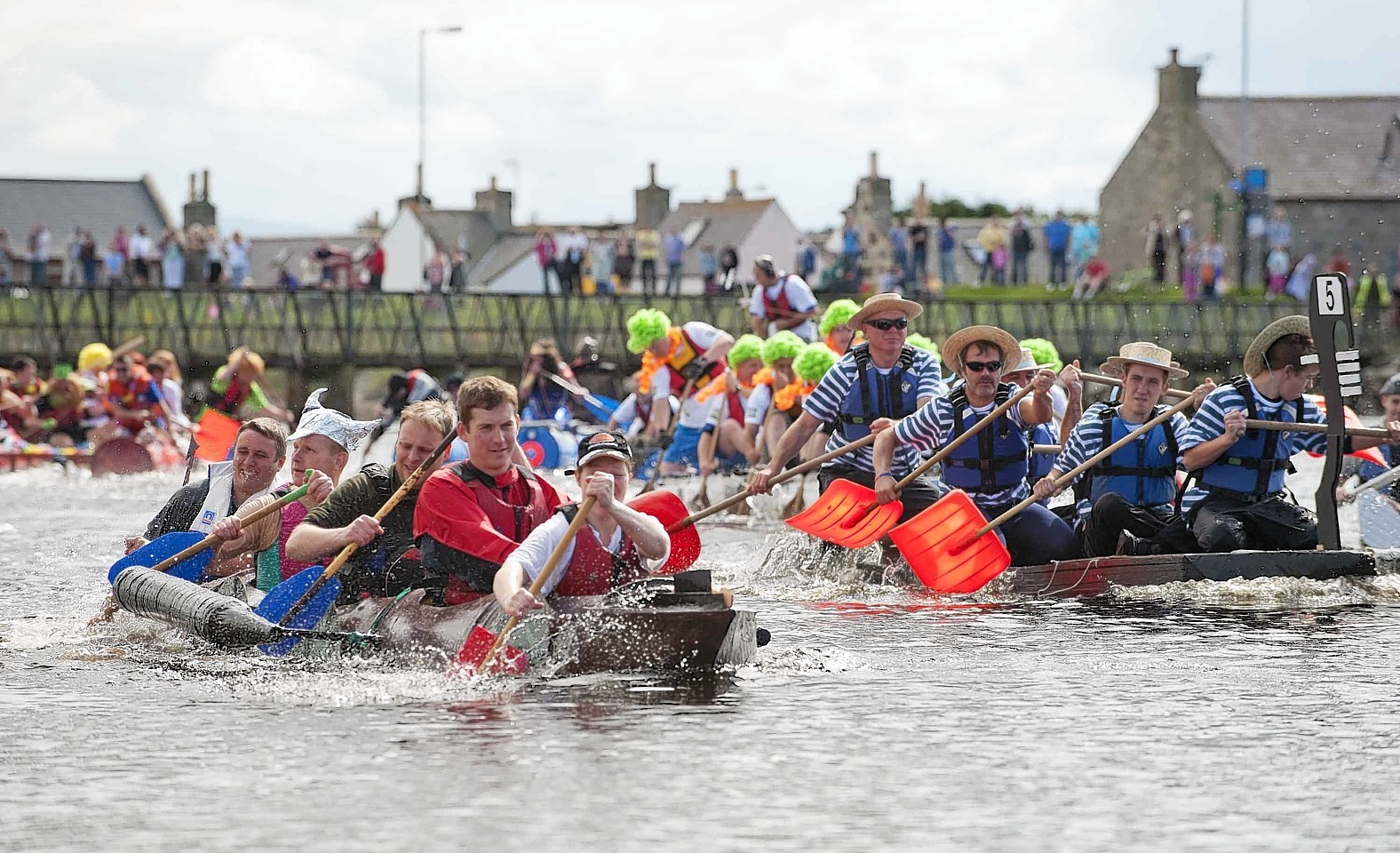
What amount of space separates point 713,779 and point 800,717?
115cm

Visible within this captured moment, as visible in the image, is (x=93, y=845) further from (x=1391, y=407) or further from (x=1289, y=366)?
(x=1391, y=407)

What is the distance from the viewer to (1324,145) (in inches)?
2340

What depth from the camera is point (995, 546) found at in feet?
39.6

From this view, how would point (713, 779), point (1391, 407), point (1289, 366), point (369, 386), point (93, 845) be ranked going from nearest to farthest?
1. point (93, 845)
2. point (713, 779)
3. point (1289, 366)
4. point (1391, 407)
5. point (369, 386)

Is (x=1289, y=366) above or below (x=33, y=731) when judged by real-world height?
above

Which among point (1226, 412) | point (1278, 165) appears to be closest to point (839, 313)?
point (1226, 412)

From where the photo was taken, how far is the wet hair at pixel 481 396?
351 inches

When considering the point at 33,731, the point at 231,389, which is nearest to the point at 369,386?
the point at 231,389

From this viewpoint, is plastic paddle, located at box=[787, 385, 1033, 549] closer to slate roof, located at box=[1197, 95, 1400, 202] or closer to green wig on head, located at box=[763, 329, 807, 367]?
green wig on head, located at box=[763, 329, 807, 367]

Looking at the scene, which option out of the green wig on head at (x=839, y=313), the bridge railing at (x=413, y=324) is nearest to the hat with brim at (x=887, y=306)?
the green wig on head at (x=839, y=313)

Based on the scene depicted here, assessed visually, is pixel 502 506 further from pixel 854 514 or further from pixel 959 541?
pixel 854 514

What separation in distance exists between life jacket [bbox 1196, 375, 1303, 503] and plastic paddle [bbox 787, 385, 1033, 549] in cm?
117

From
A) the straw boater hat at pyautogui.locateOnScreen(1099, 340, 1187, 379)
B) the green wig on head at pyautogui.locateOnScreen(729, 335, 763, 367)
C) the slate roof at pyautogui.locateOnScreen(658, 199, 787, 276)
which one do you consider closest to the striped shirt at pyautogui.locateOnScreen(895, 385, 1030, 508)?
the straw boater hat at pyautogui.locateOnScreen(1099, 340, 1187, 379)

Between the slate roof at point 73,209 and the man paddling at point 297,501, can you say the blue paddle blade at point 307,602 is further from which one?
the slate roof at point 73,209
